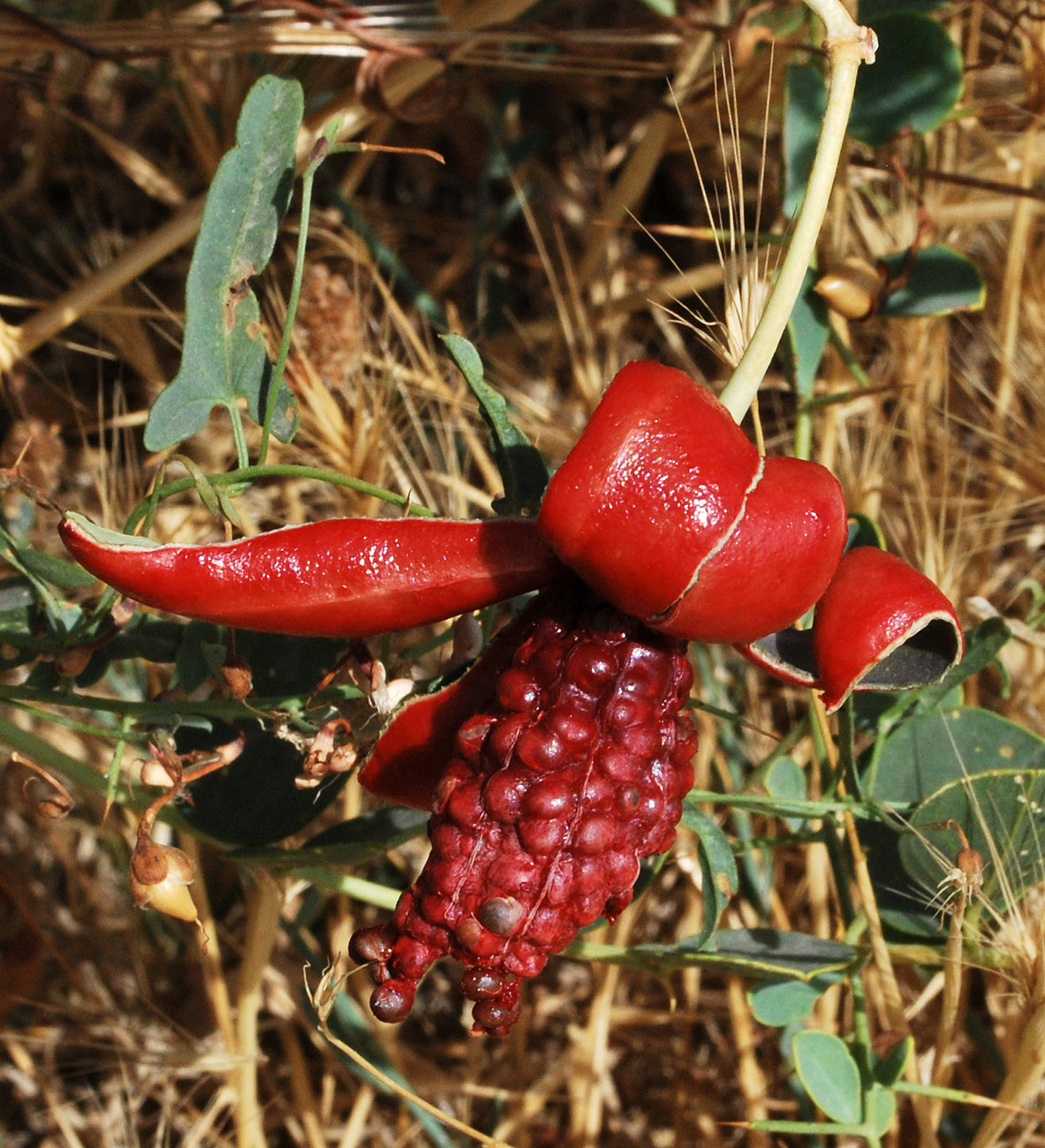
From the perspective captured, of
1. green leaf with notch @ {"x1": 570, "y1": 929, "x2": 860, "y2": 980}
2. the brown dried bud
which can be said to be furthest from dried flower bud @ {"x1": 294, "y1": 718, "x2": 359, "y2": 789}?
the brown dried bud

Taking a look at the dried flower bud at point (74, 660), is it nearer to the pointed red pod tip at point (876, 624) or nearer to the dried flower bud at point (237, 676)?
the dried flower bud at point (237, 676)

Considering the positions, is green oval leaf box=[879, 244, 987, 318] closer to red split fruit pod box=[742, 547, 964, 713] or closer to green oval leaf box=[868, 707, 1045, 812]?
green oval leaf box=[868, 707, 1045, 812]

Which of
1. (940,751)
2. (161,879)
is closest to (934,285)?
(940,751)

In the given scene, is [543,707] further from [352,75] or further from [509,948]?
[352,75]

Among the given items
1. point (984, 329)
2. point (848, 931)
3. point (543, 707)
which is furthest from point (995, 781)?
point (984, 329)

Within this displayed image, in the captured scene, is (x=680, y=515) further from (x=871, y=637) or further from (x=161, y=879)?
(x=161, y=879)

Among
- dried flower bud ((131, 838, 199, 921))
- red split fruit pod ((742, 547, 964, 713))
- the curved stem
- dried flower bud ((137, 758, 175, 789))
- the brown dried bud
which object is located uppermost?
the brown dried bud

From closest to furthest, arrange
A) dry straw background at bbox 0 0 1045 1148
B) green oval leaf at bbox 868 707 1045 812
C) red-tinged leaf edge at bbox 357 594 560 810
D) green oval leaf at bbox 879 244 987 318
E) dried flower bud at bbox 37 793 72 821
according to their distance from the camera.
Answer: red-tinged leaf edge at bbox 357 594 560 810 → dried flower bud at bbox 37 793 72 821 → green oval leaf at bbox 868 707 1045 812 → green oval leaf at bbox 879 244 987 318 → dry straw background at bbox 0 0 1045 1148
